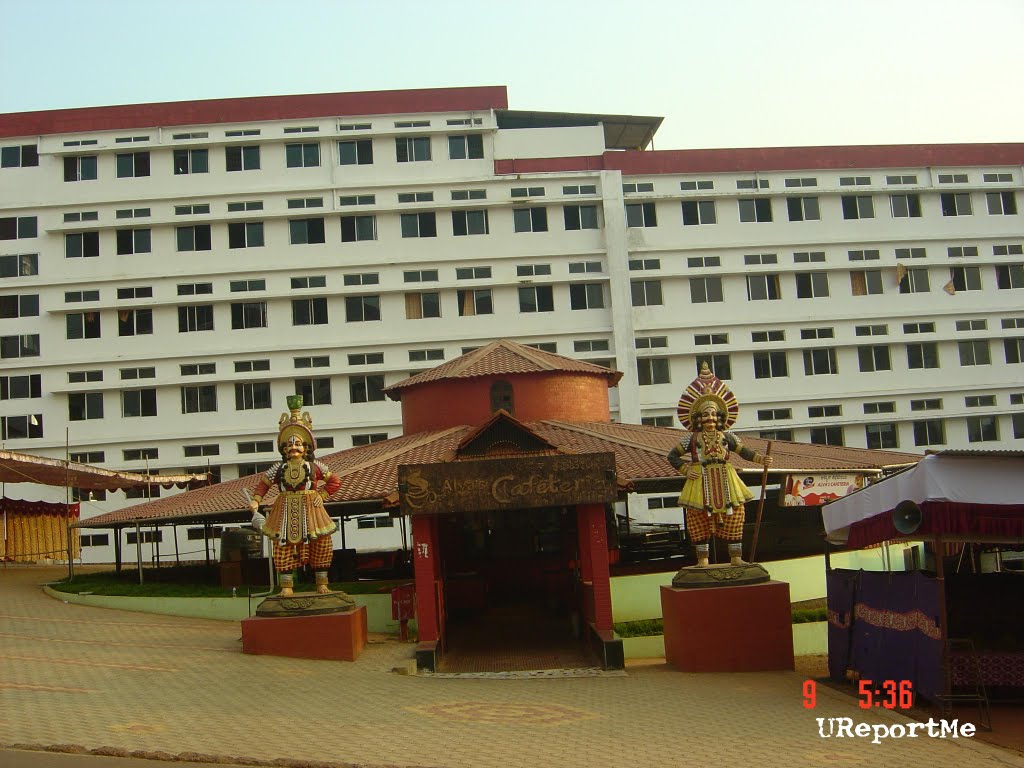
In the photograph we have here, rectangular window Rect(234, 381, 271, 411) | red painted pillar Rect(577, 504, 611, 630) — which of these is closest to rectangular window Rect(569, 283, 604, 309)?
rectangular window Rect(234, 381, 271, 411)

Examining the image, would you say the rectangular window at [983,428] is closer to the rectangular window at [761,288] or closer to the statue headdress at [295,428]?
the rectangular window at [761,288]

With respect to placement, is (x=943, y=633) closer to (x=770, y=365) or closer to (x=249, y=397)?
(x=770, y=365)

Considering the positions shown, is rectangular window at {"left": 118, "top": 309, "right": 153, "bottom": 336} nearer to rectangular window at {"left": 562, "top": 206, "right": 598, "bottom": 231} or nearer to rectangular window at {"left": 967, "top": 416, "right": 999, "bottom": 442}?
rectangular window at {"left": 562, "top": 206, "right": 598, "bottom": 231}

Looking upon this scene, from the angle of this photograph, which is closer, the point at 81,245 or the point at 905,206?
the point at 81,245

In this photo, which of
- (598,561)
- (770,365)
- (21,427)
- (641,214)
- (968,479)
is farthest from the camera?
(641,214)

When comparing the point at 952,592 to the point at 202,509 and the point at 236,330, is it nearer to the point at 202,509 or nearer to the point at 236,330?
the point at 202,509

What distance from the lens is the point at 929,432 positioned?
46719 mm

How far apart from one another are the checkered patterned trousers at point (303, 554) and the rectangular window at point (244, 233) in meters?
29.7

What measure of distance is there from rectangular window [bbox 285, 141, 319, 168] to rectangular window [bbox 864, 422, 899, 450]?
26312mm

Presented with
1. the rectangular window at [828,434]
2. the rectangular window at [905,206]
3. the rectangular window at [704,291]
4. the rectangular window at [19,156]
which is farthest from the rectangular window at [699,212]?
the rectangular window at [19,156]

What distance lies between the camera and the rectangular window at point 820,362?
46375 mm

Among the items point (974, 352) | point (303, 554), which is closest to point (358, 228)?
point (974, 352)

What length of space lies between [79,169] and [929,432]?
38.3m

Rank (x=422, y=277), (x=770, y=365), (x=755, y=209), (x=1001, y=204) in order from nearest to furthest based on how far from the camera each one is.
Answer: (x=422, y=277) < (x=770, y=365) < (x=755, y=209) < (x=1001, y=204)
